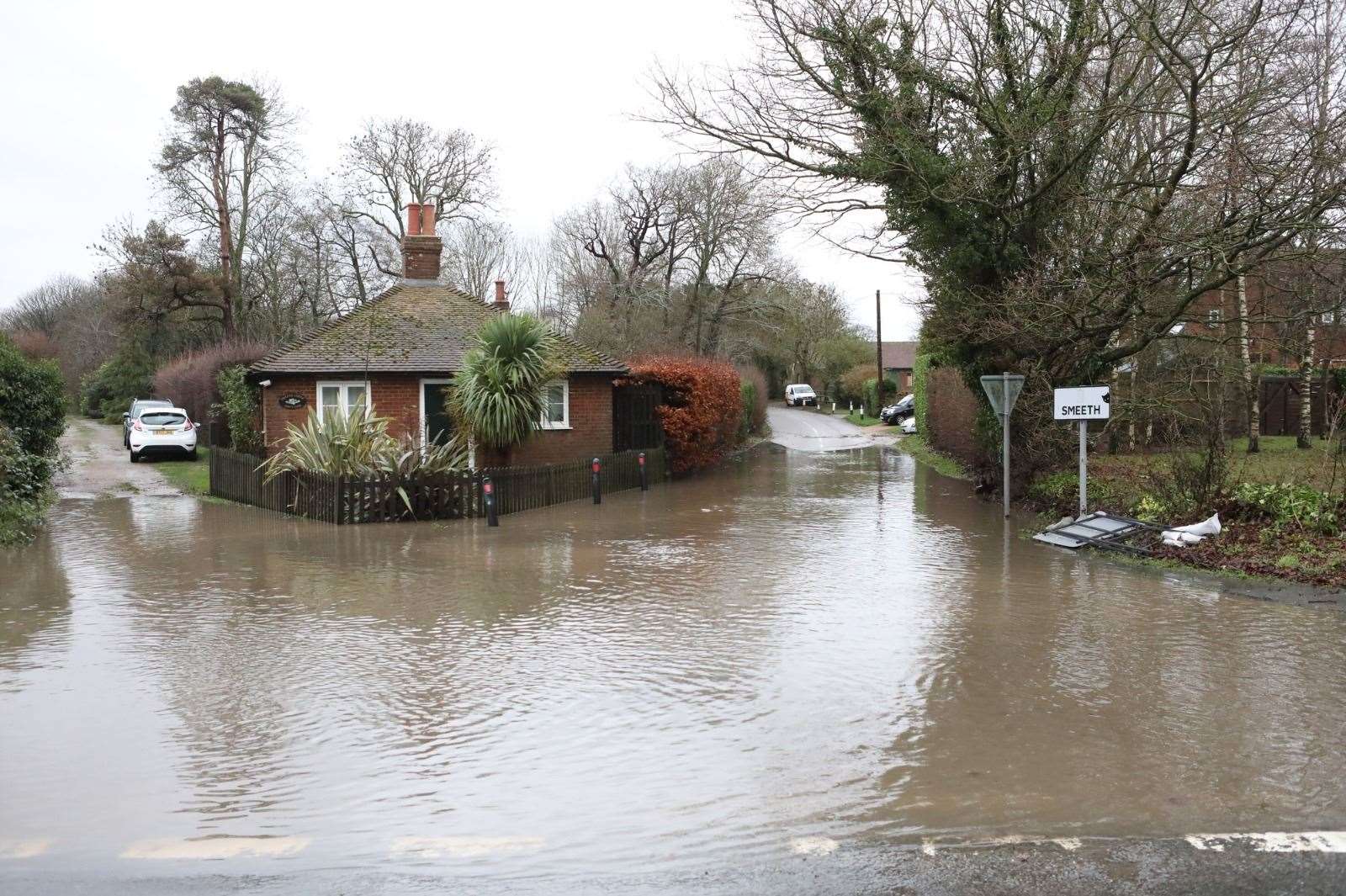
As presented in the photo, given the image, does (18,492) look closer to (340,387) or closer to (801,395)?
(340,387)

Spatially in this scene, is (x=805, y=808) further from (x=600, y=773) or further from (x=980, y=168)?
→ (x=980, y=168)

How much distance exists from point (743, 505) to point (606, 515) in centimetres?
290

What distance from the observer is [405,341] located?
22812mm

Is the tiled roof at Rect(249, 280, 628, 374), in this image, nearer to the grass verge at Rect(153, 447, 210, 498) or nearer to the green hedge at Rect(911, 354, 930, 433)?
the grass verge at Rect(153, 447, 210, 498)

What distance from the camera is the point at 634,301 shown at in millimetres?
49625

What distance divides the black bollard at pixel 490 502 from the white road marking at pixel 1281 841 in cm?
1242

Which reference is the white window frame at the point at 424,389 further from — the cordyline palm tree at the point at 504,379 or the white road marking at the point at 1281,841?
the white road marking at the point at 1281,841

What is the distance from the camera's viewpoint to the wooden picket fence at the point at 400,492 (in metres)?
16.7

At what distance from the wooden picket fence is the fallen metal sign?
26.9 feet

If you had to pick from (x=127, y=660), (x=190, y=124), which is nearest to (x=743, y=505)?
(x=127, y=660)

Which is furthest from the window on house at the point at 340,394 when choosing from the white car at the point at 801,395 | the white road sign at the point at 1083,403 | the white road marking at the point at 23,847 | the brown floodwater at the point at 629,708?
the white car at the point at 801,395

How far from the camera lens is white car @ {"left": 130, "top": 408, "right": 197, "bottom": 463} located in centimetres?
2770

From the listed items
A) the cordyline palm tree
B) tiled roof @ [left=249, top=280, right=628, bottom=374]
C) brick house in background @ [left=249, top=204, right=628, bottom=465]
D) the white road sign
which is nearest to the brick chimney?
tiled roof @ [left=249, top=280, right=628, bottom=374]

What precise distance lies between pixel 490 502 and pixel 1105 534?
28.5 ft
